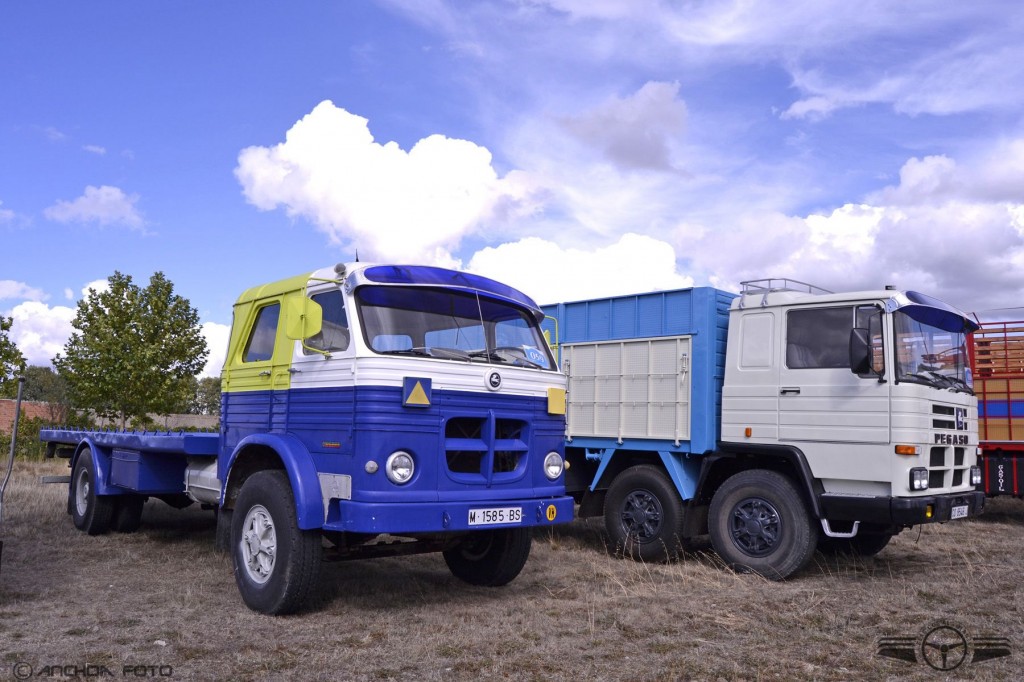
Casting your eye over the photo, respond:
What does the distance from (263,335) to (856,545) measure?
6918 millimetres

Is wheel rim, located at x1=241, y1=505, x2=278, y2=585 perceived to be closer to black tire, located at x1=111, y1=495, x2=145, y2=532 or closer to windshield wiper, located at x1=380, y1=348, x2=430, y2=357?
windshield wiper, located at x1=380, y1=348, x2=430, y2=357

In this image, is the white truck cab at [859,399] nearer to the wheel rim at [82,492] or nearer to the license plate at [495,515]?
the license plate at [495,515]

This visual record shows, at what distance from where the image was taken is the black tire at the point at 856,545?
31.6 feet

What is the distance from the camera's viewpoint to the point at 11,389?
822 inches

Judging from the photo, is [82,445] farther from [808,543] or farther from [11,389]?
[11,389]

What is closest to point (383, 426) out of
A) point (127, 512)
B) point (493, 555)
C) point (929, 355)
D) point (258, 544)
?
point (258, 544)

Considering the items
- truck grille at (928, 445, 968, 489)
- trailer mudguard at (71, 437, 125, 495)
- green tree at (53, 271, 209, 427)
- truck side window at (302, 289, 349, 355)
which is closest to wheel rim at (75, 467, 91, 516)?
trailer mudguard at (71, 437, 125, 495)

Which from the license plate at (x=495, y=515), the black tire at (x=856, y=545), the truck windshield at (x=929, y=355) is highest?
the truck windshield at (x=929, y=355)

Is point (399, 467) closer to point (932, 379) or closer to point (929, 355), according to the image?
point (932, 379)

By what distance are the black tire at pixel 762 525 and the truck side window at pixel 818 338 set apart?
1.16 meters

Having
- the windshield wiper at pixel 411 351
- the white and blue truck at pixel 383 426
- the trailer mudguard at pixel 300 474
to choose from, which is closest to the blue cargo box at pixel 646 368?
the white and blue truck at pixel 383 426

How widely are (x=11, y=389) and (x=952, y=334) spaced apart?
2048 centimetres

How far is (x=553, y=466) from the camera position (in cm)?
689

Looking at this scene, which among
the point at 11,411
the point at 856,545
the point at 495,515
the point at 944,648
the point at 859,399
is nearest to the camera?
the point at 944,648
